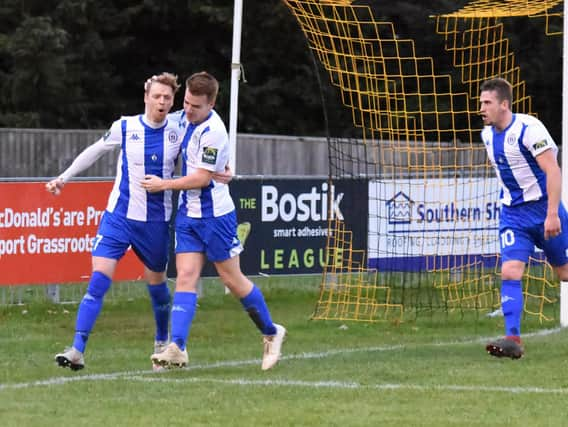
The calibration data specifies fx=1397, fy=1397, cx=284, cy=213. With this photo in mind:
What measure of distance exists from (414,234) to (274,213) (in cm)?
152

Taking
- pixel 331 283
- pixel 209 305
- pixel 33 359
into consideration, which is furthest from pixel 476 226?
pixel 33 359

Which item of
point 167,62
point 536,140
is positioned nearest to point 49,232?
point 536,140

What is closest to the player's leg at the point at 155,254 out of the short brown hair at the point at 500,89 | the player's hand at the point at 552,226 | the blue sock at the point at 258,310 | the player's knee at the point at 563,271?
the blue sock at the point at 258,310

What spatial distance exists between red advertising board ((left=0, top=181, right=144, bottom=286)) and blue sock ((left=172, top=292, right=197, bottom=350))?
4.21 metres

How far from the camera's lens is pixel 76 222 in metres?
13.3

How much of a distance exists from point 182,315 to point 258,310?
0.59 metres

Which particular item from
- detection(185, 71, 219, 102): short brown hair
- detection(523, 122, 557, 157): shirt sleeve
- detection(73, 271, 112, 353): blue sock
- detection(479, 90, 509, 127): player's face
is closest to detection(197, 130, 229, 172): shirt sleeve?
detection(185, 71, 219, 102): short brown hair

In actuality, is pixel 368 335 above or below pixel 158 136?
below

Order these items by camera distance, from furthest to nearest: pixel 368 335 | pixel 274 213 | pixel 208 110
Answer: pixel 274 213
pixel 368 335
pixel 208 110

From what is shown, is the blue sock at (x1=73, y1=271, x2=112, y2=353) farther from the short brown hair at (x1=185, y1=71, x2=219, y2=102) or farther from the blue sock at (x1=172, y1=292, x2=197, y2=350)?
the short brown hair at (x1=185, y1=71, x2=219, y2=102)

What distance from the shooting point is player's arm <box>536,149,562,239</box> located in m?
9.37

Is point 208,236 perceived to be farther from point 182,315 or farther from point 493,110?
point 493,110

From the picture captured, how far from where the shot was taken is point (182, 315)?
356 inches

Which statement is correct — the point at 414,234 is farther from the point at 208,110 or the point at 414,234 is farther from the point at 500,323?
the point at 208,110
